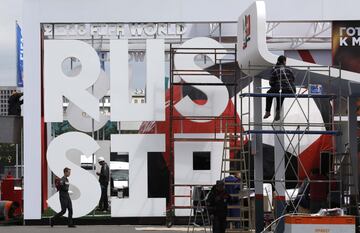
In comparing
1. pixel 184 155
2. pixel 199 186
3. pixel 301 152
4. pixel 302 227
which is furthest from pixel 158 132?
pixel 302 227

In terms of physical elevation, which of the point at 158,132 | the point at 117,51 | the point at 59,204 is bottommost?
the point at 59,204

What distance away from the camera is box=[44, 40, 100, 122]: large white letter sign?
27.2m

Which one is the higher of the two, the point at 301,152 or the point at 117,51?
the point at 117,51

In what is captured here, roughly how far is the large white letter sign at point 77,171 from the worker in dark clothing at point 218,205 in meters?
6.59

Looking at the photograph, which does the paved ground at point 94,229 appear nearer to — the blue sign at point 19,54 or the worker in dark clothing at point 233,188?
the worker in dark clothing at point 233,188

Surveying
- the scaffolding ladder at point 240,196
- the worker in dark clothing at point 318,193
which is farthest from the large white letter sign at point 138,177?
the worker in dark clothing at point 318,193

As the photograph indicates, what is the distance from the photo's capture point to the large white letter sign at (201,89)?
2730cm

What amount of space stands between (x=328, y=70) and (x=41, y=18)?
32.6 feet

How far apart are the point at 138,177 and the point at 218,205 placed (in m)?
6.48

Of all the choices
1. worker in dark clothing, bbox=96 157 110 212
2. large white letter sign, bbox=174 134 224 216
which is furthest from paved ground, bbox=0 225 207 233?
worker in dark clothing, bbox=96 157 110 212

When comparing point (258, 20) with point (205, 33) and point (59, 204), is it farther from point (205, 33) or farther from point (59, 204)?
point (205, 33)

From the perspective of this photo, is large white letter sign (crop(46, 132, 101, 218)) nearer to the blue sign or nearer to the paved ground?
the paved ground

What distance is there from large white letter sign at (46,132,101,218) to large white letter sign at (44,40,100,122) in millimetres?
702

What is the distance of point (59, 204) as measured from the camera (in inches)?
1064
